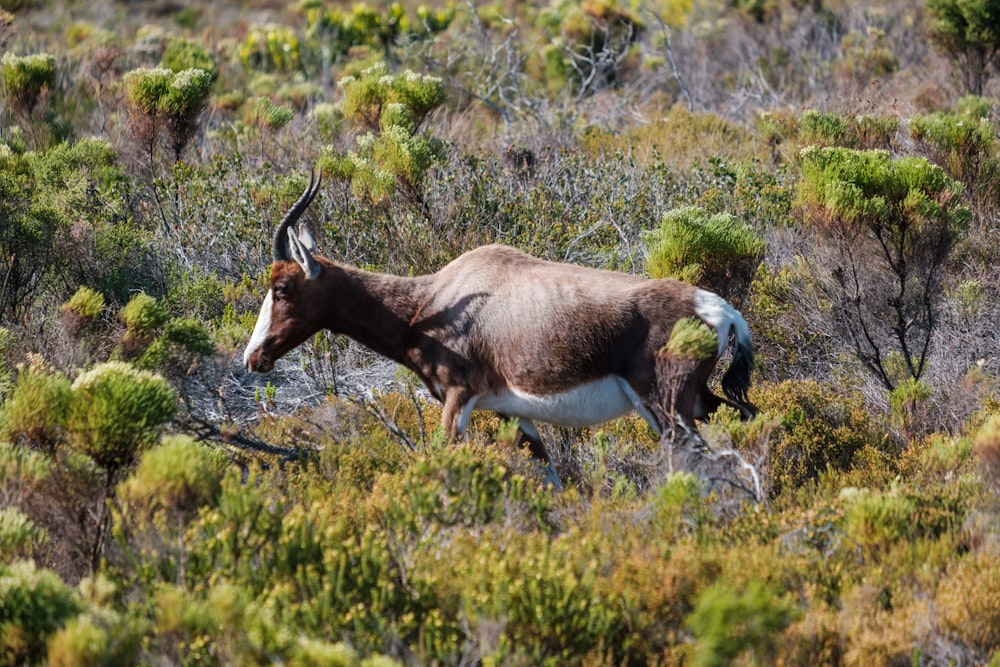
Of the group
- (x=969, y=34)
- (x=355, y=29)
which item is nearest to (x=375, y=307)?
(x=969, y=34)

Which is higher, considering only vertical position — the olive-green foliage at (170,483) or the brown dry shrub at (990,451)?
the olive-green foliage at (170,483)

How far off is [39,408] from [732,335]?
382cm

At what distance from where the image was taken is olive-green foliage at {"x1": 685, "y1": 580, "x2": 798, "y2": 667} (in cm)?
381

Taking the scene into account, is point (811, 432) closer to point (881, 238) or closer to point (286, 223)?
point (881, 238)

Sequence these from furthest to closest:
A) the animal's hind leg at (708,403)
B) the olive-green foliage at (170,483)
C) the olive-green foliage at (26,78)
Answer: the olive-green foliage at (26,78) < the animal's hind leg at (708,403) < the olive-green foliage at (170,483)

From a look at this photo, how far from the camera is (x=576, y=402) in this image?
646cm

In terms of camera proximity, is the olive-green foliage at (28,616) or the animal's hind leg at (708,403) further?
the animal's hind leg at (708,403)

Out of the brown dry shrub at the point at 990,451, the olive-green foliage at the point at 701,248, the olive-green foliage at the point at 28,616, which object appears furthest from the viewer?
the olive-green foliage at the point at 701,248

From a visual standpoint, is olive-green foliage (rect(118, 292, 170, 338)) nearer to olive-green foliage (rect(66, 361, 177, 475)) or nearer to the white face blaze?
the white face blaze

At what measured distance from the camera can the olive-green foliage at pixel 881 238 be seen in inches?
278

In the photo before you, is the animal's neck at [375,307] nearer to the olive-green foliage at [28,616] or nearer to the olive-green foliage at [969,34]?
the olive-green foliage at [28,616]

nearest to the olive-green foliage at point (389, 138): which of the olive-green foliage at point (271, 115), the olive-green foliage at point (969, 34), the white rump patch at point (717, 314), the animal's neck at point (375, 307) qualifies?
the olive-green foliage at point (271, 115)

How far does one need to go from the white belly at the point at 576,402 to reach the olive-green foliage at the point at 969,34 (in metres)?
10.1

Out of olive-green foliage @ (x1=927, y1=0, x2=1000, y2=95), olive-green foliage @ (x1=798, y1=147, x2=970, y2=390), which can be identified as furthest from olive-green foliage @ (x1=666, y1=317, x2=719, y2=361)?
Result: olive-green foliage @ (x1=927, y1=0, x2=1000, y2=95)
